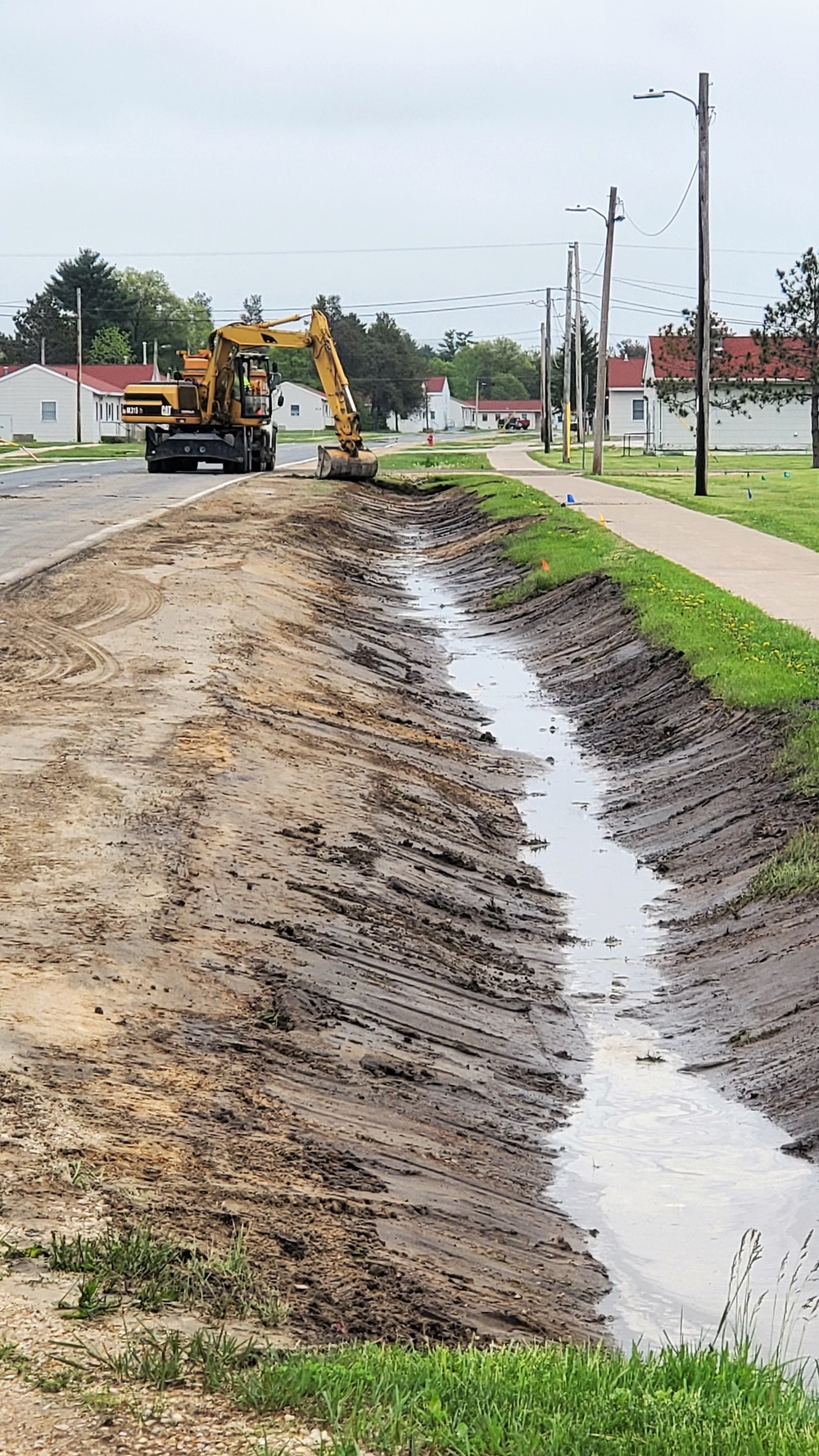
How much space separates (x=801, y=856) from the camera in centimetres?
1024

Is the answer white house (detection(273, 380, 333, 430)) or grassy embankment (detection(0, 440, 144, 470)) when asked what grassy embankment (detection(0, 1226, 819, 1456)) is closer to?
grassy embankment (detection(0, 440, 144, 470))

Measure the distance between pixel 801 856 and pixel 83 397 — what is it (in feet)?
318

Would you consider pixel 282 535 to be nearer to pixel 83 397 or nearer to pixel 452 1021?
pixel 452 1021

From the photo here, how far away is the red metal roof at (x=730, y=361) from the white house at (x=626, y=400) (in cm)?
1321

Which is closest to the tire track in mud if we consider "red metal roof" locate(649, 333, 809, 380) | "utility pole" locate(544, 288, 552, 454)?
"red metal roof" locate(649, 333, 809, 380)

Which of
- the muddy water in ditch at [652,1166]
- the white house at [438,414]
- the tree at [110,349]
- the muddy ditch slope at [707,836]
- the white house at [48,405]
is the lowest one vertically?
the muddy water in ditch at [652,1166]

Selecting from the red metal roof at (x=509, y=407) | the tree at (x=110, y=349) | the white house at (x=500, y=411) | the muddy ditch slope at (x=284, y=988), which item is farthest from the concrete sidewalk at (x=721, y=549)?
the red metal roof at (x=509, y=407)

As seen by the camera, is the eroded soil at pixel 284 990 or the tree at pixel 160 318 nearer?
the eroded soil at pixel 284 990

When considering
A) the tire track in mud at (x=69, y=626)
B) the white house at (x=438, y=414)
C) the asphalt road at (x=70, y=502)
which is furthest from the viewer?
the white house at (x=438, y=414)

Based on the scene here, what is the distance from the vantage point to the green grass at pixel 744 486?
29516 mm

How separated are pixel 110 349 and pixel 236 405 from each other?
3458 inches

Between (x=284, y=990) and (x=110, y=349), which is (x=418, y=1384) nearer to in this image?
(x=284, y=990)

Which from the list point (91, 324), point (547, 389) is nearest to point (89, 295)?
point (91, 324)

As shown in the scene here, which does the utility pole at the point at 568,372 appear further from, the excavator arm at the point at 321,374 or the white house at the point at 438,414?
the white house at the point at 438,414
